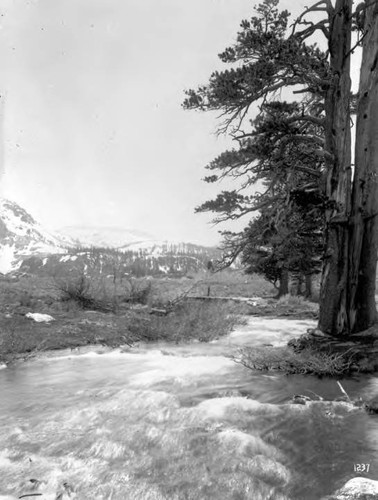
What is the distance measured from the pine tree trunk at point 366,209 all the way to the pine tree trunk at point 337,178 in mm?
170

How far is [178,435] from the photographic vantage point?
4.32 metres

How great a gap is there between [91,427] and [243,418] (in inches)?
73.3

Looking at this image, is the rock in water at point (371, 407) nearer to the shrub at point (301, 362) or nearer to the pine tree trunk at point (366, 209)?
the shrub at point (301, 362)

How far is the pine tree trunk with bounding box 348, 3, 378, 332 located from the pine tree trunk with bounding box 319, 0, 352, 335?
170 mm

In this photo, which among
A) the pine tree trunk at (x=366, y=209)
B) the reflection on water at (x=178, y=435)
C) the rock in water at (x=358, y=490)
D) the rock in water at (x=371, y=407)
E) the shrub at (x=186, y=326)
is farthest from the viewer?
the shrub at (x=186, y=326)

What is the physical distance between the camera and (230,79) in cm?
884

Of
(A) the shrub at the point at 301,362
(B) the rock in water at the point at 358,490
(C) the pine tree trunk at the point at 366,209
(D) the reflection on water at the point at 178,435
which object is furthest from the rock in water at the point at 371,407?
(C) the pine tree trunk at the point at 366,209

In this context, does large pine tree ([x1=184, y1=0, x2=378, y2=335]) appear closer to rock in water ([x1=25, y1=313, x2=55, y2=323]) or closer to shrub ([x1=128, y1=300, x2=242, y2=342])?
shrub ([x1=128, y1=300, x2=242, y2=342])

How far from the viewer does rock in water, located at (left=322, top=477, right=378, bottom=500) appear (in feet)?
9.79

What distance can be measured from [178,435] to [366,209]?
6.58 meters

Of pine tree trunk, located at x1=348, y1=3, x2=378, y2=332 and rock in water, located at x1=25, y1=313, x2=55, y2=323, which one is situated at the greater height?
pine tree trunk, located at x1=348, y1=3, x2=378, y2=332

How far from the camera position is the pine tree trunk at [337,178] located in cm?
864

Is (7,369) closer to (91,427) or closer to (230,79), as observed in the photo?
(91,427)

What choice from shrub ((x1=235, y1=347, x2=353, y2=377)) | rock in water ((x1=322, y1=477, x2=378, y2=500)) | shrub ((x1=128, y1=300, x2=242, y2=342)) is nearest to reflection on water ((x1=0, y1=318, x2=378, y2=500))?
rock in water ((x1=322, y1=477, x2=378, y2=500))
